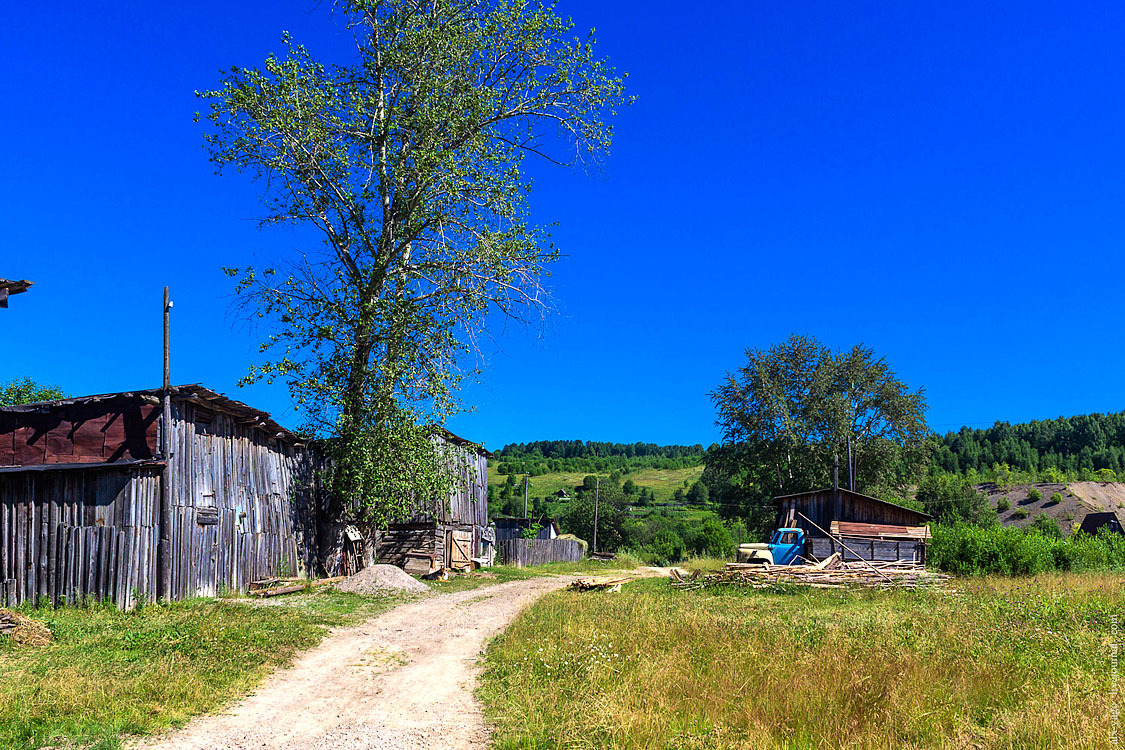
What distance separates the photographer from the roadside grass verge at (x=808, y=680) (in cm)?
778

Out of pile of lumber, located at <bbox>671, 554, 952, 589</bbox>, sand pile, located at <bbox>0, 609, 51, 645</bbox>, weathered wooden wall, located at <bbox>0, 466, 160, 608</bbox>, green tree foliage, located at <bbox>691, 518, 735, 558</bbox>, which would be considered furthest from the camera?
green tree foliage, located at <bbox>691, 518, 735, 558</bbox>

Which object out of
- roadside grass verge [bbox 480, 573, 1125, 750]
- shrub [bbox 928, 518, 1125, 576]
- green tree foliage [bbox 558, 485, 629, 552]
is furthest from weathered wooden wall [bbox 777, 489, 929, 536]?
green tree foliage [bbox 558, 485, 629, 552]

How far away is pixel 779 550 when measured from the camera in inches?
1200

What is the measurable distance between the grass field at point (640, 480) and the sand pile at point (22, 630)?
11448 centimetres

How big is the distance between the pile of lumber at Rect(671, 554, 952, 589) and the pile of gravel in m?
8.52

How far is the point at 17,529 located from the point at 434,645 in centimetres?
1197

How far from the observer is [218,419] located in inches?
858

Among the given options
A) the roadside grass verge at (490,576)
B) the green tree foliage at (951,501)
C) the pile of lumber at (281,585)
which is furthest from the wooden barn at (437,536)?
the green tree foliage at (951,501)

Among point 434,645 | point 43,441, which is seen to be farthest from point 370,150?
point 434,645

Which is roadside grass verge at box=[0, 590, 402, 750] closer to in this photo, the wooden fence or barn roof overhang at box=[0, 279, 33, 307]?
barn roof overhang at box=[0, 279, 33, 307]

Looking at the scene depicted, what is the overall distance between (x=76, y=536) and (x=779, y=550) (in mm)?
24137

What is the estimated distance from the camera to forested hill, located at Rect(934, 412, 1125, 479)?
119 metres

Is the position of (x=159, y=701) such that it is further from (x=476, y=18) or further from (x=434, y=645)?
(x=476, y=18)

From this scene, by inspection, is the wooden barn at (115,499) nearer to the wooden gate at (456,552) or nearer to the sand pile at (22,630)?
the sand pile at (22,630)
